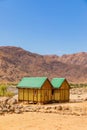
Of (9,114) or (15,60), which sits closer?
(9,114)

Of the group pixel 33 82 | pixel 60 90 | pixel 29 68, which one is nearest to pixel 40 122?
pixel 33 82

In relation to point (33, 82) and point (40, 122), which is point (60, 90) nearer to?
point (33, 82)

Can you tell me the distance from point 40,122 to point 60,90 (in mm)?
16154

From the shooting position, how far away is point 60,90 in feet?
116

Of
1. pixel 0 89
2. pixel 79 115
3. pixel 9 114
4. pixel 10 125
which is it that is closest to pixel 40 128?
pixel 10 125

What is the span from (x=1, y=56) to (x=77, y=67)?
4248 centimetres

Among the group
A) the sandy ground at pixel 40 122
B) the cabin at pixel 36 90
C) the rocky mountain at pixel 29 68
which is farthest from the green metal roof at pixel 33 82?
the rocky mountain at pixel 29 68

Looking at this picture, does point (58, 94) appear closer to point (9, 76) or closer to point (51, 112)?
point (51, 112)

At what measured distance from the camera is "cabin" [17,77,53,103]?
32844 mm

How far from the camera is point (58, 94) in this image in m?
35.3

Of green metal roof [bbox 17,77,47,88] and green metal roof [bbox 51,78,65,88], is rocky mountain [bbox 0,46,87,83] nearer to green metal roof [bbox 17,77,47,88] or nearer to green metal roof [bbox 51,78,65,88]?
green metal roof [bbox 51,78,65,88]

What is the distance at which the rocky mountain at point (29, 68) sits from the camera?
461 feet

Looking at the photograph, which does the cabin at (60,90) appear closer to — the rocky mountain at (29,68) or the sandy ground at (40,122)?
the sandy ground at (40,122)

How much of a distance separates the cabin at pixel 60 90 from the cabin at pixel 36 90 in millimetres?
886
